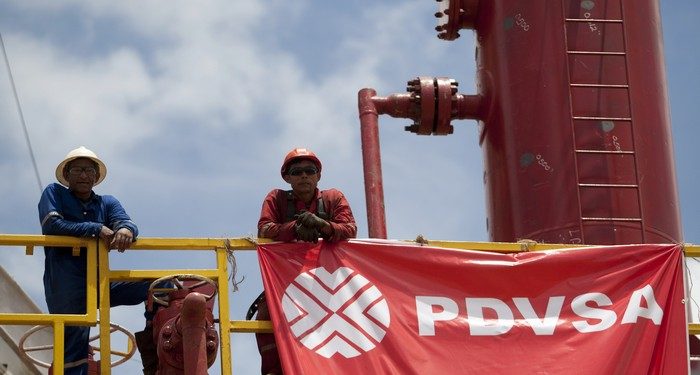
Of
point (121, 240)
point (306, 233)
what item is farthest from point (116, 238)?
point (306, 233)

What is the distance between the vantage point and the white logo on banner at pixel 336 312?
41.2 feet

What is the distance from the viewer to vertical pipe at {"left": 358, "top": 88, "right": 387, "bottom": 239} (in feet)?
53.1

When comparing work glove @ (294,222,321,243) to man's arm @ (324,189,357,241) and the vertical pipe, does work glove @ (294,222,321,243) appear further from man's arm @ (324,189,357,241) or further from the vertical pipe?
the vertical pipe

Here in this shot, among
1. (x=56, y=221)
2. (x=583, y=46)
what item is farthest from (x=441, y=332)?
(x=583, y=46)

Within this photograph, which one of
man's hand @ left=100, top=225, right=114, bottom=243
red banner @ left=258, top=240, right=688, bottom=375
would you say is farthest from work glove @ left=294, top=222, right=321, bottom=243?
man's hand @ left=100, top=225, right=114, bottom=243

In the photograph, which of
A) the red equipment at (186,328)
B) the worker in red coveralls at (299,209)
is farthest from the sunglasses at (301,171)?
the red equipment at (186,328)

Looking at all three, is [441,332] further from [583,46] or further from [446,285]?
[583,46]

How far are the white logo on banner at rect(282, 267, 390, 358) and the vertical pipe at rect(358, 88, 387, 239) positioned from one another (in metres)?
3.13

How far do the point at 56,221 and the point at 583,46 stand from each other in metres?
6.20

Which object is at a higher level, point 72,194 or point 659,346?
point 72,194

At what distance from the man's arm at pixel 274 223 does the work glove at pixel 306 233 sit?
114 mm

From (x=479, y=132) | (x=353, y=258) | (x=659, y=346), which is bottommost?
(x=659, y=346)

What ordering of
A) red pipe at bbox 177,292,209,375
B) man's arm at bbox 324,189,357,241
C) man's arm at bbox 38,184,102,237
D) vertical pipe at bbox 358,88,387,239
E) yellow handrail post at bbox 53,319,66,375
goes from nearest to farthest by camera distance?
red pipe at bbox 177,292,209,375 < yellow handrail post at bbox 53,319,66,375 < man's arm at bbox 38,184,102,237 < man's arm at bbox 324,189,357,241 < vertical pipe at bbox 358,88,387,239

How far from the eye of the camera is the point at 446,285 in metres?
13.2
